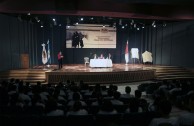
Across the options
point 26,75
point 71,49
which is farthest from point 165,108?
point 71,49

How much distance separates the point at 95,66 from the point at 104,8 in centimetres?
400

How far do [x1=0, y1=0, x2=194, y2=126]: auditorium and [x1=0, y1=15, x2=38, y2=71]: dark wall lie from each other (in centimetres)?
5

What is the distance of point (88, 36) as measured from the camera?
1902 centimetres

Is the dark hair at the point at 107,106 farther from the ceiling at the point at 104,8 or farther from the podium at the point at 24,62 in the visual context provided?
the podium at the point at 24,62

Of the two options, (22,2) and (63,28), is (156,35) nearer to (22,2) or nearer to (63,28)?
(63,28)

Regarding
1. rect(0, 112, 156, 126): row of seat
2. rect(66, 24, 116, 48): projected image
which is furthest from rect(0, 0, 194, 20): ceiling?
rect(0, 112, 156, 126): row of seat

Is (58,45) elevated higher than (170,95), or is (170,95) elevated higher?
(58,45)

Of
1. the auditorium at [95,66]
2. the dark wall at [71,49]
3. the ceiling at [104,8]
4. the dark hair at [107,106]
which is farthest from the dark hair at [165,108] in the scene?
the dark wall at [71,49]

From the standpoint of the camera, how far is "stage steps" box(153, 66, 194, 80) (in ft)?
46.4

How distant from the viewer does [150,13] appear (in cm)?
1370

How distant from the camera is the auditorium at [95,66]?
4.13 metres

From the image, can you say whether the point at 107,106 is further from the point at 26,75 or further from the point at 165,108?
the point at 26,75

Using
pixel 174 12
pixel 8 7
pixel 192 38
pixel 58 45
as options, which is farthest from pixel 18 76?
pixel 192 38

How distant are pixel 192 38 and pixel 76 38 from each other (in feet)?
27.5
